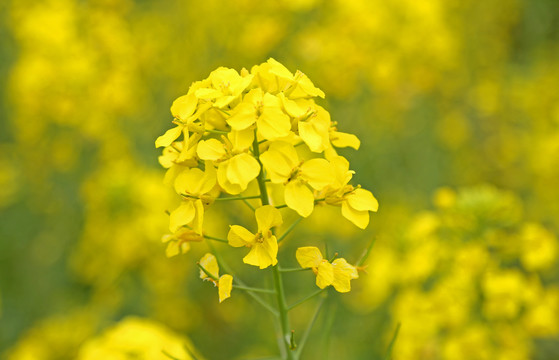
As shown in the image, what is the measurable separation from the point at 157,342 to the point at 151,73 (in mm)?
3438

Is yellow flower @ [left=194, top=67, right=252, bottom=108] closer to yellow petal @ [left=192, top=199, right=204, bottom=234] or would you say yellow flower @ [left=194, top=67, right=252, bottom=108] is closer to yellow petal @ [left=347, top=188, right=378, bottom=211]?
yellow petal @ [left=192, top=199, right=204, bottom=234]

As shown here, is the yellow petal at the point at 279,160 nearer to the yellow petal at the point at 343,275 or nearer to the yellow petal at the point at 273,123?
the yellow petal at the point at 273,123

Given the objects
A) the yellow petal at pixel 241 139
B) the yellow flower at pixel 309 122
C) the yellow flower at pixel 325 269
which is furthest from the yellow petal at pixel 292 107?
the yellow flower at pixel 325 269

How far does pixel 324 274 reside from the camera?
52.6 inches

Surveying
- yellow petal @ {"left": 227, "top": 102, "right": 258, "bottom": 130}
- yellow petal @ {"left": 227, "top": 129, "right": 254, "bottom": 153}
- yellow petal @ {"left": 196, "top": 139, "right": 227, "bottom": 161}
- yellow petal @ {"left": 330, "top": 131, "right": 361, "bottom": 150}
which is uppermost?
yellow petal @ {"left": 227, "top": 102, "right": 258, "bottom": 130}

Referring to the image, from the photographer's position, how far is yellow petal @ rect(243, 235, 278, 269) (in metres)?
1.30

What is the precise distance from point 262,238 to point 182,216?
207 mm

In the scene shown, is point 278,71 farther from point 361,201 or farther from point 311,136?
point 361,201

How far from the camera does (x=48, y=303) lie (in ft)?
14.3

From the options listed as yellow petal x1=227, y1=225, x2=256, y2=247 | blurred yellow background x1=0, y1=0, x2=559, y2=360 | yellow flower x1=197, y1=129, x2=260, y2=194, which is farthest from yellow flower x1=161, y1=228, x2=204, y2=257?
blurred yellow background x1=0, y1=0, x2=559, y2=360

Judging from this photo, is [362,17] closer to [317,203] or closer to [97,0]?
[97,0]

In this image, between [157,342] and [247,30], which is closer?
[157,342]

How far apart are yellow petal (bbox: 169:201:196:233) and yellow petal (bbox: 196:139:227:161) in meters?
0.14

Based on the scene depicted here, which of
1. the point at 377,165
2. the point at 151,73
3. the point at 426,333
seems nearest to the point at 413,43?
the point at 377,165
